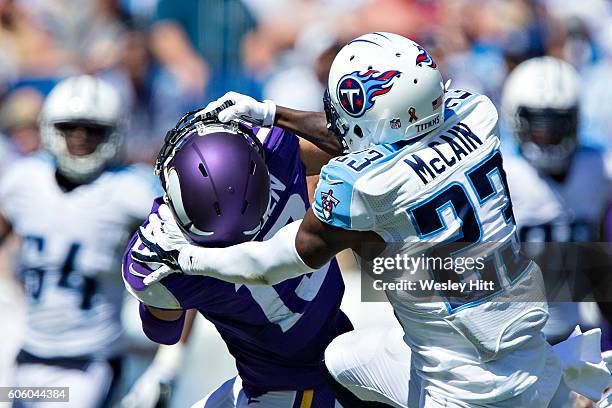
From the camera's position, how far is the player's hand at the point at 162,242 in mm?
2932

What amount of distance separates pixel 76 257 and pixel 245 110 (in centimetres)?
172

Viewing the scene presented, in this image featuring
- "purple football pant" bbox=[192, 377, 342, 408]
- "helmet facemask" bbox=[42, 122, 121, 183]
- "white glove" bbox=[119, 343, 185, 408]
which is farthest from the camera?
"helmet facemask" bbox=[42, 122, 121, 183]

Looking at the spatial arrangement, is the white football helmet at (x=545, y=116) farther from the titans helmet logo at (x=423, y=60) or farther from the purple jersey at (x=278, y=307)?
the titans helmet logo at (x=423, y=60)

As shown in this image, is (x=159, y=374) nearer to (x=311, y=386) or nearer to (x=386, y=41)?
(x=311, y=386)

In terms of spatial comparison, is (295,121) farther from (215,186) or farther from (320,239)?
(320,239)

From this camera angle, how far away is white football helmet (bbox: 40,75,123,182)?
4684 millimetres

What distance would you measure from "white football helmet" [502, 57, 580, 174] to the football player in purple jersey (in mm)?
1722

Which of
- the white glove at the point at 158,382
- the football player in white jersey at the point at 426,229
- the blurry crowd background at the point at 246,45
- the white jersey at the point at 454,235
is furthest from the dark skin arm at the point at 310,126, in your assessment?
the blurry crowd background at the point at 246,45

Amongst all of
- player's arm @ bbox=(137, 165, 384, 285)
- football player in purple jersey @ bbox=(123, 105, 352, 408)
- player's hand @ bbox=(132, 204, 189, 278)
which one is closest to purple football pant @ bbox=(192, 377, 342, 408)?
football player in purple jersey @ bbox=(123, 105, 352, 408)

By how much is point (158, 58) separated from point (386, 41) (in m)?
4.05

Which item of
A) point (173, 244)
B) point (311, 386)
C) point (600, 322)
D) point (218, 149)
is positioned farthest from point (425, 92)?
point (600, 322)

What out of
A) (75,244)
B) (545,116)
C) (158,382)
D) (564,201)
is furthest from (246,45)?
(158,382)

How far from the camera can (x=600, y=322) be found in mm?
4691

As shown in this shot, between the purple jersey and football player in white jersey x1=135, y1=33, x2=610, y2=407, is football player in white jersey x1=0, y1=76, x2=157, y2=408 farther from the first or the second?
football player in white jersey x1=135, y1=33, x2=610, y2=407
